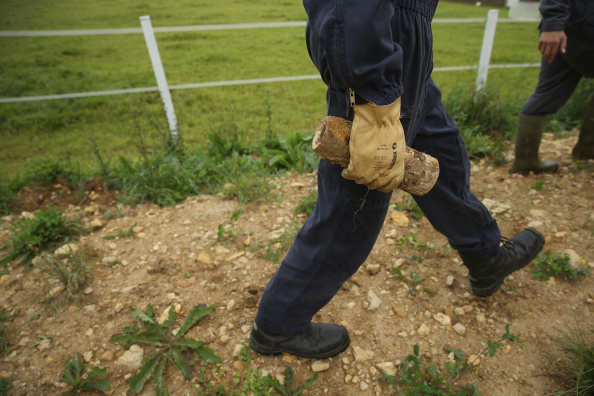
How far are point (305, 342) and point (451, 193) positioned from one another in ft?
3.00

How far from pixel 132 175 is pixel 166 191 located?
0.38 meters

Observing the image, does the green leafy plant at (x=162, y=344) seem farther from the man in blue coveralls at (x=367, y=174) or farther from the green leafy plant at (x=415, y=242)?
the green leafy plant at (x=415, y=242)

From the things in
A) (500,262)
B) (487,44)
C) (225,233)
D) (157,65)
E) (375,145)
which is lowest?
(225,233)

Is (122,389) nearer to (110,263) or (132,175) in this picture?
(110,263)

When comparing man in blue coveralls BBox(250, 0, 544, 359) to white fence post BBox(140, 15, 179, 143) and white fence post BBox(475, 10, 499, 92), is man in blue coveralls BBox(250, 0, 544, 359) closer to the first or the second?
white fence post BBox(140, 15, 179, 143)

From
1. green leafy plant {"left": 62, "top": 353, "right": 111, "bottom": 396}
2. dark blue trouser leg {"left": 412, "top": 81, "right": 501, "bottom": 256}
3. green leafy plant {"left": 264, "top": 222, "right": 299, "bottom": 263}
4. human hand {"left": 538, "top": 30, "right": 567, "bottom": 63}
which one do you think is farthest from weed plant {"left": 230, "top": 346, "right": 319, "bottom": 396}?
human hand {"left": 538, "top": 30, "right": 567, "bottom": 63}

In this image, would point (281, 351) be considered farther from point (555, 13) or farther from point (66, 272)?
point (555, 13)

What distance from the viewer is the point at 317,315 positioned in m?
1.84

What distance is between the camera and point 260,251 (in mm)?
2219

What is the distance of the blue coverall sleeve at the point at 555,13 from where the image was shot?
6.93 ft

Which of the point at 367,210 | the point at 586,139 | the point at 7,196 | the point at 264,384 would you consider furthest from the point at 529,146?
the point at 7,196

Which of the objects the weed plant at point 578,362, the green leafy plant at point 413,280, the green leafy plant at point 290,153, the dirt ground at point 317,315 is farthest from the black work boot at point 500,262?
the green leafy plant at point 290,153

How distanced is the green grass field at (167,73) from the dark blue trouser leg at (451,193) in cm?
212

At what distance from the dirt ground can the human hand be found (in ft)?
3.05
